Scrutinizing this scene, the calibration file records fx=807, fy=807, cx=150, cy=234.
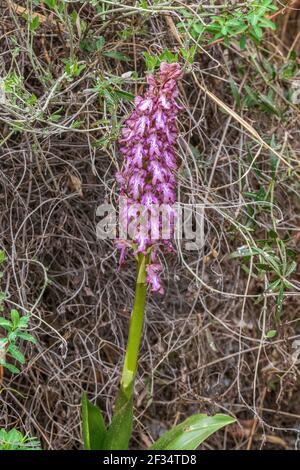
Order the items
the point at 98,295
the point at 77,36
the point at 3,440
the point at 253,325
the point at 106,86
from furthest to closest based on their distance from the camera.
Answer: the point at 253,325 < the point at 98,295 < the point at 77,36 < the point at 106,86 < the point at 3,440

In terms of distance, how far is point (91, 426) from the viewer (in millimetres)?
1875

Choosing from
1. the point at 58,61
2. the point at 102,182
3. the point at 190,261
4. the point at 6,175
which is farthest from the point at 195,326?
the point at 58,61

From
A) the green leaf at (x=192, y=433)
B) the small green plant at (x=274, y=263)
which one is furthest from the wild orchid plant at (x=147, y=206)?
the small green plant at (x=274, y=263)

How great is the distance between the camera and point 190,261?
93.4 inches

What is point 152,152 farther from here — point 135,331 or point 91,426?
point 91,426

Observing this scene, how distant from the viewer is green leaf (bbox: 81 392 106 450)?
1.86 meters

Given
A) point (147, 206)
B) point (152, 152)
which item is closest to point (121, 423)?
point (147, 206)

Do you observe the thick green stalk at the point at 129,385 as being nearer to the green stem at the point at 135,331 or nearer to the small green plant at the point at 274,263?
the green stem at the point at 135,331

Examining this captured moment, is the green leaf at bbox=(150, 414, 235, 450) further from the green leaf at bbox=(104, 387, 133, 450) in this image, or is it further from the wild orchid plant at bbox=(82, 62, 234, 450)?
the green leaf at bbox=(104, 387, 133, 450)

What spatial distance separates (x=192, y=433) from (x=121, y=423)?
0.18m

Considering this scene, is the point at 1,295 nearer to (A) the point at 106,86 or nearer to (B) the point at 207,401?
(A) the point at 106,86

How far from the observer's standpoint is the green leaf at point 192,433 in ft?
6.09

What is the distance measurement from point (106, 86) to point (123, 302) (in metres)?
0.68

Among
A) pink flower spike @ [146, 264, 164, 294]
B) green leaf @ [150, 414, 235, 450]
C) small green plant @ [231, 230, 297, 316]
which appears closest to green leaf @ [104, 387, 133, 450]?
green leaf @ [150, 414, 235, 450]
